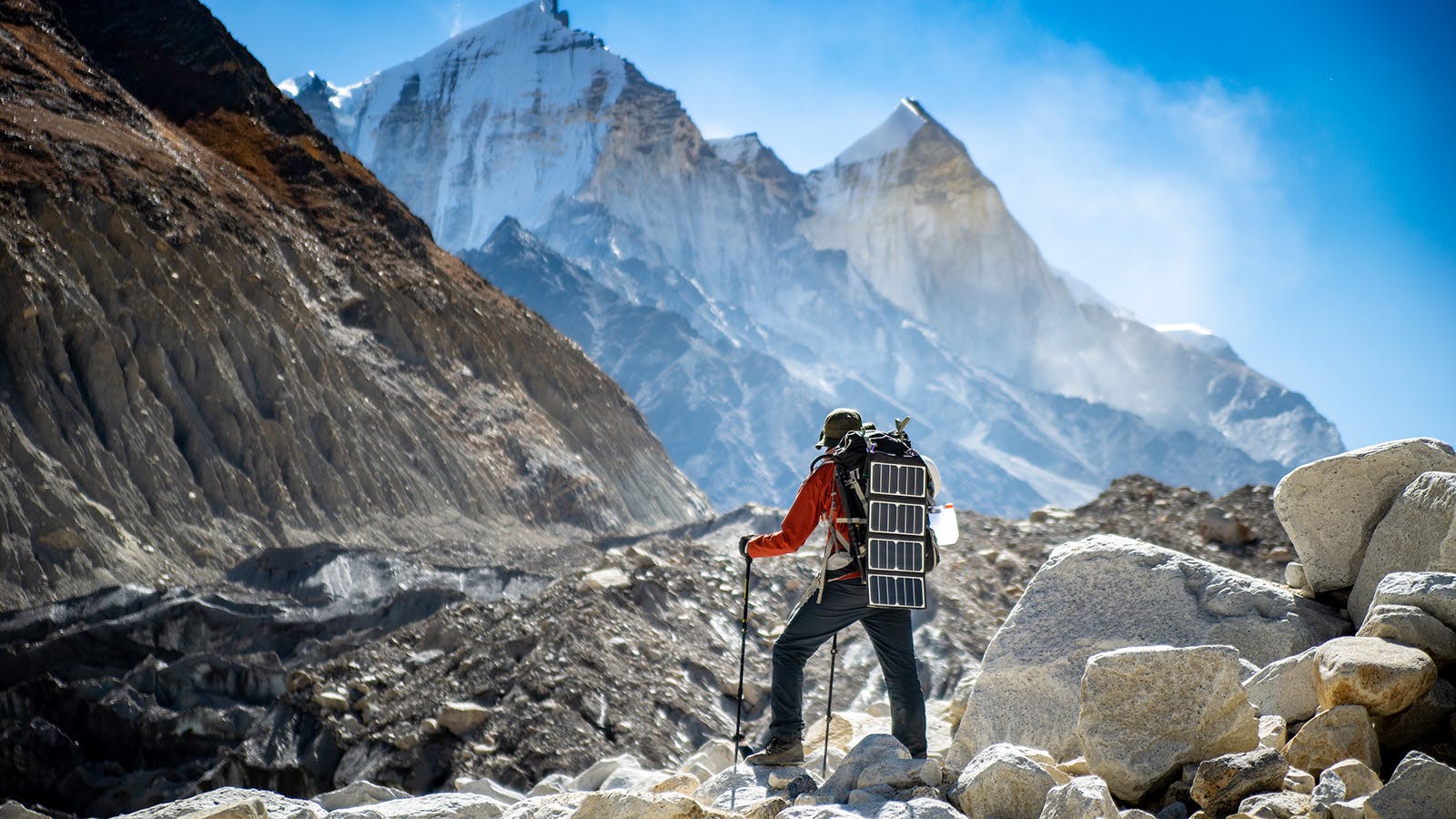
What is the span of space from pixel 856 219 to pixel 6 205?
14760cm

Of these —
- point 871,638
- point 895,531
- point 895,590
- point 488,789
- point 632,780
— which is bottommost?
point 488,789

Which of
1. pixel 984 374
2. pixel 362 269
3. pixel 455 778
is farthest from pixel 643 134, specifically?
pixel 455 778

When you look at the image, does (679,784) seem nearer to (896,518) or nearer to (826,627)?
(826,627)

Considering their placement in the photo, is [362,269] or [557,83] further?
[557,83]

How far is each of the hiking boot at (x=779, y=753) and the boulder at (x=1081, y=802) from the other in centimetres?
192

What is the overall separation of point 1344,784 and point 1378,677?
85 centimetres

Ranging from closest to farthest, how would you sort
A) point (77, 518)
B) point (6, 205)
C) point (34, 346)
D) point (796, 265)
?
point (77, 518), point (34, 346), point (6, 205), point (796, 265)

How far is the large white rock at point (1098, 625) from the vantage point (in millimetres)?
5758

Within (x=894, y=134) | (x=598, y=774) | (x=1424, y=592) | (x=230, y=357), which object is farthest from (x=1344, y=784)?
(x=894, y=134)

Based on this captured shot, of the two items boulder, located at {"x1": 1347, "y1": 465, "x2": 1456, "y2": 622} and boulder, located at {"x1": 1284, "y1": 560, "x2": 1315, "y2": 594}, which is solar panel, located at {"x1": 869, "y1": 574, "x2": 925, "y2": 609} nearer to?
boulder, located at {"x1": 1347, "y1": 465, "x2": 1456, "y2": 622}

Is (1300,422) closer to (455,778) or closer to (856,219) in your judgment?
(856,219)

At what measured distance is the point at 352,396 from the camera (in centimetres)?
2734

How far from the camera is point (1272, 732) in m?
4.39

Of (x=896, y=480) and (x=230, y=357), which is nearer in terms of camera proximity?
(x=896, y=480)
